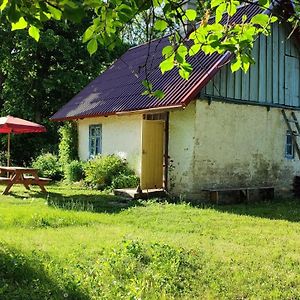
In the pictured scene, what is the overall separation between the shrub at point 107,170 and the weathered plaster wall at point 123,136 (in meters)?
0.28

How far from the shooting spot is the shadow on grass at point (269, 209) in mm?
11422

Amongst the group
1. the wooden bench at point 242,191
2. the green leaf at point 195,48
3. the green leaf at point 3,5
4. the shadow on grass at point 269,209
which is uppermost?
the green leaf at point 3,5

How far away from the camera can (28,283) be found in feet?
16.7

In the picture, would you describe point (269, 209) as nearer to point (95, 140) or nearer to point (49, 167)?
point (95, 140)

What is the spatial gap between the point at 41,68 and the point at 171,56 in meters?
26.3

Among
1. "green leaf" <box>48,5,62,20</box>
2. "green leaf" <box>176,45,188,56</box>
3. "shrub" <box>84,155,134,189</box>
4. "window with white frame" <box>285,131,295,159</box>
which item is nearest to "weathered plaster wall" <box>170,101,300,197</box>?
"window with white frame" <box>285,131,295,159</box>

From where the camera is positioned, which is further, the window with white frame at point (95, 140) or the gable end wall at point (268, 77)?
the window with white frame at point (95, 140)

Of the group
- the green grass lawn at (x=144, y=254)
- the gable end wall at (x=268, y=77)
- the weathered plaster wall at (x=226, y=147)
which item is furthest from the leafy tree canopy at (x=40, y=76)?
the green grass lawn at (x=144, y=254)

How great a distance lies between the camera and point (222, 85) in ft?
46.8

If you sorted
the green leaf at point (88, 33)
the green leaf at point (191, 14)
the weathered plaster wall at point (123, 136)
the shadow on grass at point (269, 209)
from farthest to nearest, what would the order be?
the weathered plaster wall at point (123, 136), the shadow on grass at point (269, 209), the green leaf at point (191, 14), the green leaf at point (88, 33)

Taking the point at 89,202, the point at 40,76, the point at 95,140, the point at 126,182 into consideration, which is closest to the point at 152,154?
the point at 126,182

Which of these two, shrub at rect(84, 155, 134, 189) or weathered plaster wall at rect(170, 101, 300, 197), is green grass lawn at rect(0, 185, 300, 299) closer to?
weathered plaster wall at rect(170, 101, 300, 197)

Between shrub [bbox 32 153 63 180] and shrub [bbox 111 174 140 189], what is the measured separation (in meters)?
5.75

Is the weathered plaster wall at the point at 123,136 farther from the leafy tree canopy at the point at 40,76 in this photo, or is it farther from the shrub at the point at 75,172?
the leafy tree canopy at the point at 40,76
